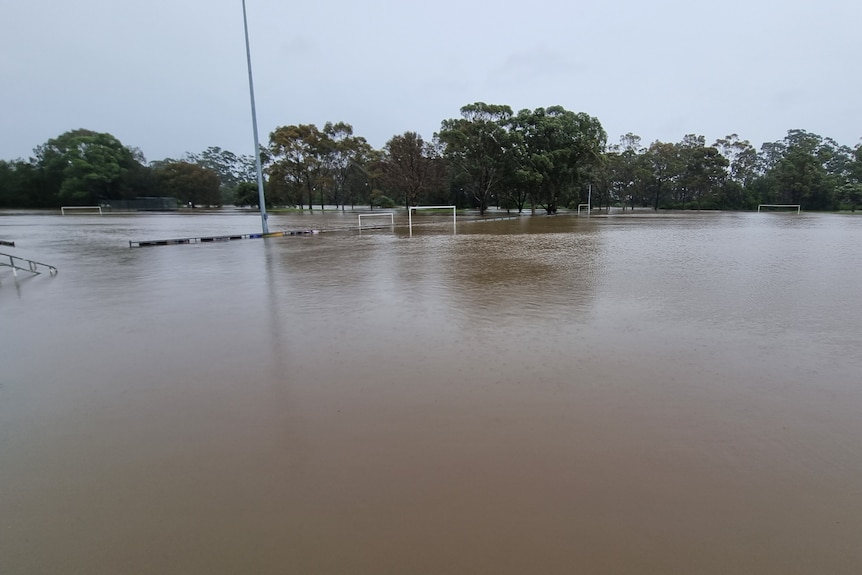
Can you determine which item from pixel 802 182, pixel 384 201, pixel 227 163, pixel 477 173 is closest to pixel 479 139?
pixel 477 173

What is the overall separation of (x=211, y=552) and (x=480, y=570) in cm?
124

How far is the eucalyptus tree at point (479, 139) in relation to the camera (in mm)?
36344

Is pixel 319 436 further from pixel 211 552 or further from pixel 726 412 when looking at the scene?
pixel 726 412

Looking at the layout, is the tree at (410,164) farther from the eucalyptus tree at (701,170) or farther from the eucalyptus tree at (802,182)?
the eucalyptus tree at (802,182)

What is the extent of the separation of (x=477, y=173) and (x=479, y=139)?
A: 3388 millimetres

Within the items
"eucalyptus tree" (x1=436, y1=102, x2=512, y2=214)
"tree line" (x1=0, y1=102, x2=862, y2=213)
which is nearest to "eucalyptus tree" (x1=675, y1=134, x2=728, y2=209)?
"tree line" (x1=0, y1=102, x2=862, y2=213)

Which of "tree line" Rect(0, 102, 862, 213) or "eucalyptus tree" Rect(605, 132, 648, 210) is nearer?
"tree line" Rect(0, 102, 862, 213)

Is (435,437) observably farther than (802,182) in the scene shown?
No

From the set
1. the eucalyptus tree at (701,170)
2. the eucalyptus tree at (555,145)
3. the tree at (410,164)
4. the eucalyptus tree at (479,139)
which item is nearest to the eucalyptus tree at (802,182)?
the eucalyptus tree at (701,170)

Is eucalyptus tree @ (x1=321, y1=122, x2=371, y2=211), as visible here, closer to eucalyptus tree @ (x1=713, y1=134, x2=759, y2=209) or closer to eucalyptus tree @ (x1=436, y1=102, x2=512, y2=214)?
eucalyptus tree @ (x1=436, y1=102, x2=512, y2=214)

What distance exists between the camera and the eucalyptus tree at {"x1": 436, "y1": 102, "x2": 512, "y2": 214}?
36.3m

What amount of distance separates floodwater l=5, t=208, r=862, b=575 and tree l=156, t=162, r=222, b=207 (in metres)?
62.0

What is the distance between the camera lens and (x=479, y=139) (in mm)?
36812

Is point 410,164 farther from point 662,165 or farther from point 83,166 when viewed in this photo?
point 83,166
